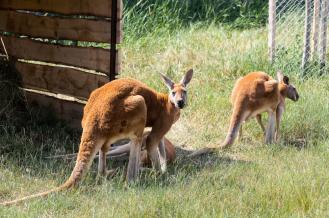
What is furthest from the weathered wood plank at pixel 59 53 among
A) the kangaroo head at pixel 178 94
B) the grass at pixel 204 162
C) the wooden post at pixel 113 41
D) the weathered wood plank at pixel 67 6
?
the kangaroo head at pixel 178 94

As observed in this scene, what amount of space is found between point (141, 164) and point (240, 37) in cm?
493

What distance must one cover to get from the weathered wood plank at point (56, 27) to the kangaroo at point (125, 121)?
41.6 inches

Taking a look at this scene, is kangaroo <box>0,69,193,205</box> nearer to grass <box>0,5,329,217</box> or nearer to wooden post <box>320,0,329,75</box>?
grass <box>0,5,329,217</box>

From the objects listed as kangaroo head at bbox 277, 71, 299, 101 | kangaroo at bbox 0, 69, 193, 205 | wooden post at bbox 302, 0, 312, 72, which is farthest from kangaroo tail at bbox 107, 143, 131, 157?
wooden post at bbox 302, 0, 312, 72

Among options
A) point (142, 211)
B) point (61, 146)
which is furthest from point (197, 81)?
point (142, 211)

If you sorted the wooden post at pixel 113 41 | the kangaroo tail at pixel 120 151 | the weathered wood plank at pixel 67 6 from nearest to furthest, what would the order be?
the kangaroo tail at pixel 120 151 → the wooden post at pixel 113 41 → the weathered wood plank at pixel 67 6

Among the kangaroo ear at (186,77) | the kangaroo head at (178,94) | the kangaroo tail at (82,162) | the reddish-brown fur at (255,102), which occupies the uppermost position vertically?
the kangaroo ear at (186,77)

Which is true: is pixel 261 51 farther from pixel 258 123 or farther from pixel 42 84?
pixel 42 84

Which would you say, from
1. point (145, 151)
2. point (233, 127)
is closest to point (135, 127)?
point (145, 151)

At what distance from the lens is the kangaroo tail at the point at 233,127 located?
7203 millimetres

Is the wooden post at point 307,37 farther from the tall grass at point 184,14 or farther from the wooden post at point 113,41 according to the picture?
the wooden post at point 113,41

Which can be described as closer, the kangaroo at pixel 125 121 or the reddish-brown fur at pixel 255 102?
the kangaroo at pixel 125 121

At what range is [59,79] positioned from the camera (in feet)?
25.6

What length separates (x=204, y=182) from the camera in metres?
5.79
